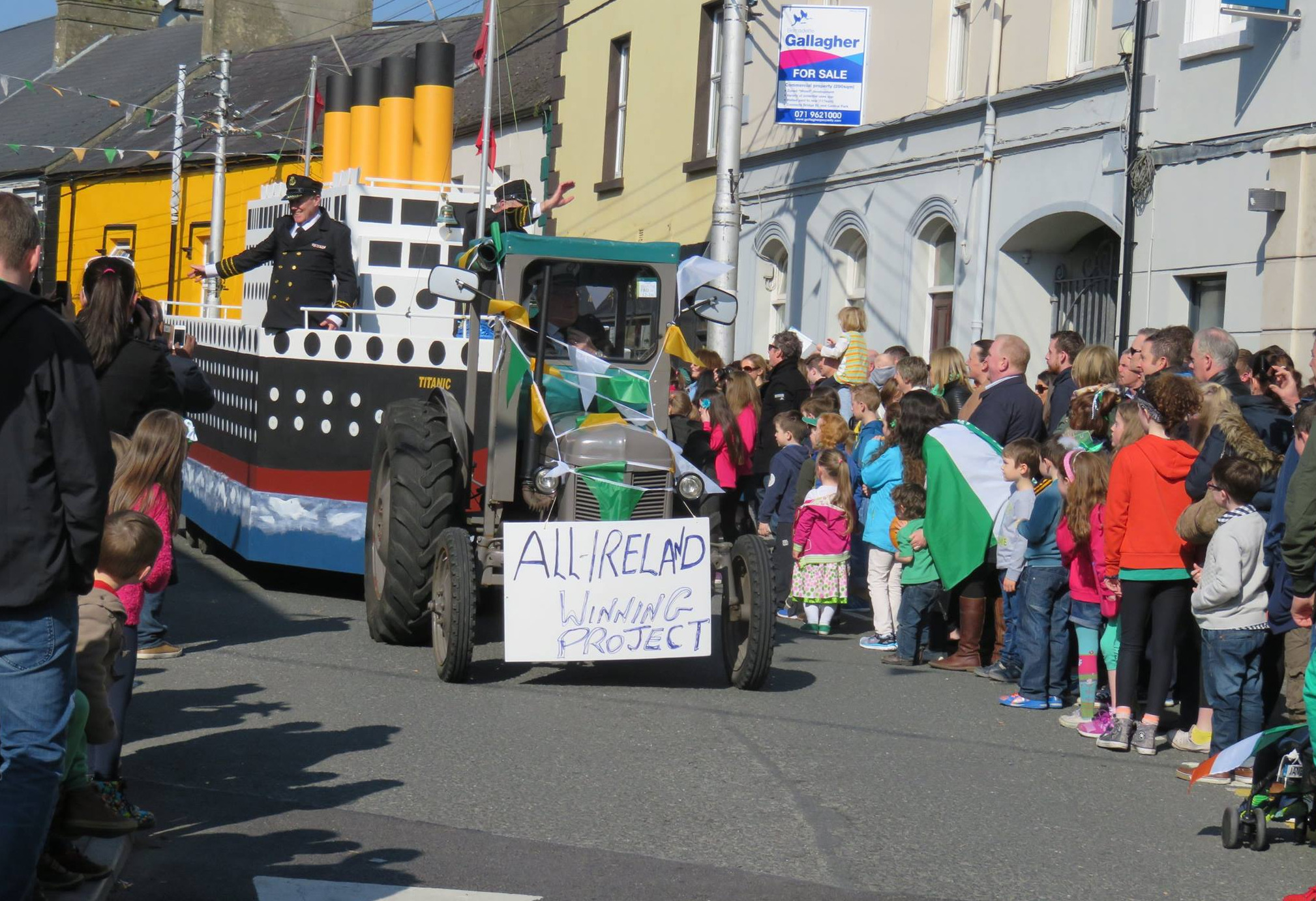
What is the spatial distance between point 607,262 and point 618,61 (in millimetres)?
17644

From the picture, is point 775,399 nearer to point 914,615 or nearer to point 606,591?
point 914,615

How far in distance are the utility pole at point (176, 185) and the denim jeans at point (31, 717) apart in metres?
31.1

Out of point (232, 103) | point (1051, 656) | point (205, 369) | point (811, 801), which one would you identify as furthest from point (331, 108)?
point (232, 103)

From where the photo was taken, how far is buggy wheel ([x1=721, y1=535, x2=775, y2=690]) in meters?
8.59

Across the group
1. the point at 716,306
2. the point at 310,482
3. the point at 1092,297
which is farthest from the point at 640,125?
the point at 716,306

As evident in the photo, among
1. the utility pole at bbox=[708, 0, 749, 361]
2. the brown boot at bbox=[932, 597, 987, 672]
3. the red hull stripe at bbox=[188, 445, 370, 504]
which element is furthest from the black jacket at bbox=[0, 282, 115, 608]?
the utility pole at bbox=[708, 0, 749, 361]

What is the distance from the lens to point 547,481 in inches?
344

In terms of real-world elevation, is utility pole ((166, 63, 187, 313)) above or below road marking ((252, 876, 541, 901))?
above

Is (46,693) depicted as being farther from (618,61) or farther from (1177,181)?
(618,61)

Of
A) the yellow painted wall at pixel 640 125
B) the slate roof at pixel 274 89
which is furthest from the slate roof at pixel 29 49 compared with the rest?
the yellow painted wall at pixel 640 125

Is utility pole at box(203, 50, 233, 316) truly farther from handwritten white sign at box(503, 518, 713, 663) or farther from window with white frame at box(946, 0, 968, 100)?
handwritten white sign at box(503, 518, 713, 663)

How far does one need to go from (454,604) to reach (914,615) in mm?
3222

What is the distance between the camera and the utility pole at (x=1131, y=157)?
47.8 feet

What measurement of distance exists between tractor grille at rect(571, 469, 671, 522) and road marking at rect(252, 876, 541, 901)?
3692 millimetres
